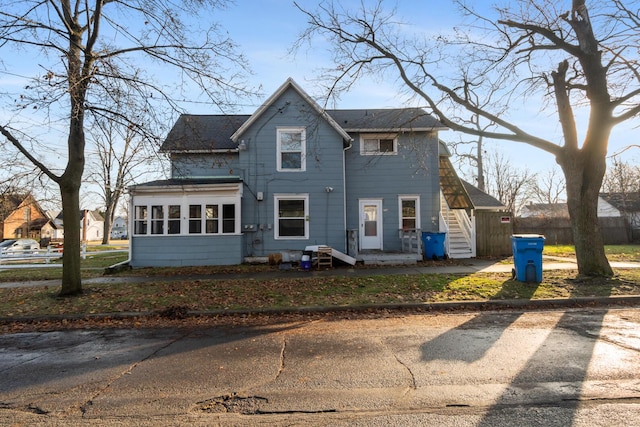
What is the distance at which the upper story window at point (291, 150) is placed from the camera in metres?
15.5

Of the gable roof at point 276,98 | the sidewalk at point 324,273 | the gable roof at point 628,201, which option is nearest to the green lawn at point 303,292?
the sidewalk at point 324,273

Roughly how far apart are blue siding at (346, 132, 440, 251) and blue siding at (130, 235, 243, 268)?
5.46 metres

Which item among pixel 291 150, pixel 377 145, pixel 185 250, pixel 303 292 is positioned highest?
pixel 377 145

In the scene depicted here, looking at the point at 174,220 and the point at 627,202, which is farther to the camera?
the point at 627,202

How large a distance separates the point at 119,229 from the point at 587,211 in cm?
10896

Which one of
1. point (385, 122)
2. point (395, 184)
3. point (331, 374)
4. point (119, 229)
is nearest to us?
point (331, 374)

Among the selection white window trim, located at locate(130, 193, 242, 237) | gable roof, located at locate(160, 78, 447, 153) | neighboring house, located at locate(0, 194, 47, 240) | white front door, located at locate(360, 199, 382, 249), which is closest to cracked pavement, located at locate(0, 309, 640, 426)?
white window trim, located at locate(130, 193, 242, 237)

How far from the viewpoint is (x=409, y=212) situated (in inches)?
650

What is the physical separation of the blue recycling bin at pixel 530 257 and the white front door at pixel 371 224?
23.9 ft

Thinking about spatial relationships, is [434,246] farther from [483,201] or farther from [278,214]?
[278,214]

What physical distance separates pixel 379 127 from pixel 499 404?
14.4m

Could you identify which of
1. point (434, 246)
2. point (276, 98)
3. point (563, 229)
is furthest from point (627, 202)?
point (276, 98)

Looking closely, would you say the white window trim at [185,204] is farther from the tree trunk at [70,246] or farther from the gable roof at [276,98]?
the tree trunk at [70,246]

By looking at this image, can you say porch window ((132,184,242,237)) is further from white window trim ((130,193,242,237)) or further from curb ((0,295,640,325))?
curb ((0,295,640,325))
